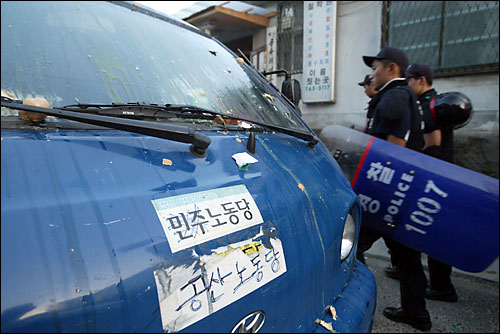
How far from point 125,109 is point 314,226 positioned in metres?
0.79

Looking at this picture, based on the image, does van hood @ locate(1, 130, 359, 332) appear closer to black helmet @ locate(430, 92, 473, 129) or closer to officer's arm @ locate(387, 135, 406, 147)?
officer's arm @ locate(387, 135, 406, 147)

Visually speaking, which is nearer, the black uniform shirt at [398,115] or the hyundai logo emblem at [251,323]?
the hyundai logo emblem at [251,323]

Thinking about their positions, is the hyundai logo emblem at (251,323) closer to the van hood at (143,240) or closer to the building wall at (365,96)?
the van hood at (143,240)

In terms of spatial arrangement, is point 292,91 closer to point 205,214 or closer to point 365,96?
point 205,214

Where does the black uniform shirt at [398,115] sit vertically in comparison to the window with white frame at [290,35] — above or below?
below

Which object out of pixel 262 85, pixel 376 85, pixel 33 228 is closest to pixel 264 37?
pixel 376 85

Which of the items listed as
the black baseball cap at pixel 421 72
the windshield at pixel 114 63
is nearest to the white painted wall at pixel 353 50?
the black baseball cap at pixel 421 72

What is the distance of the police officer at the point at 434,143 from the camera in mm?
2668

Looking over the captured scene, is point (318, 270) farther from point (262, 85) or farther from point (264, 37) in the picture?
point (264, 37)

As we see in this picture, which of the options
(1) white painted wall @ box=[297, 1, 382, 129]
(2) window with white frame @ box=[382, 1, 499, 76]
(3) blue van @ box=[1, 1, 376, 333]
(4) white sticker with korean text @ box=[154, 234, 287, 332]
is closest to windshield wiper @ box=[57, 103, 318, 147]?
(3) blue van @ box=[1, 1, 376, 333]

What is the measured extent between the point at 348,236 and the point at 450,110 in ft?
5.94

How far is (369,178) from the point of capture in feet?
6.82

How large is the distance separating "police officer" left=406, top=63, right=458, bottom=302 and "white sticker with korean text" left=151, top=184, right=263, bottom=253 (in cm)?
236

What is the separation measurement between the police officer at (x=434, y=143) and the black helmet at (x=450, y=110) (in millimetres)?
37
